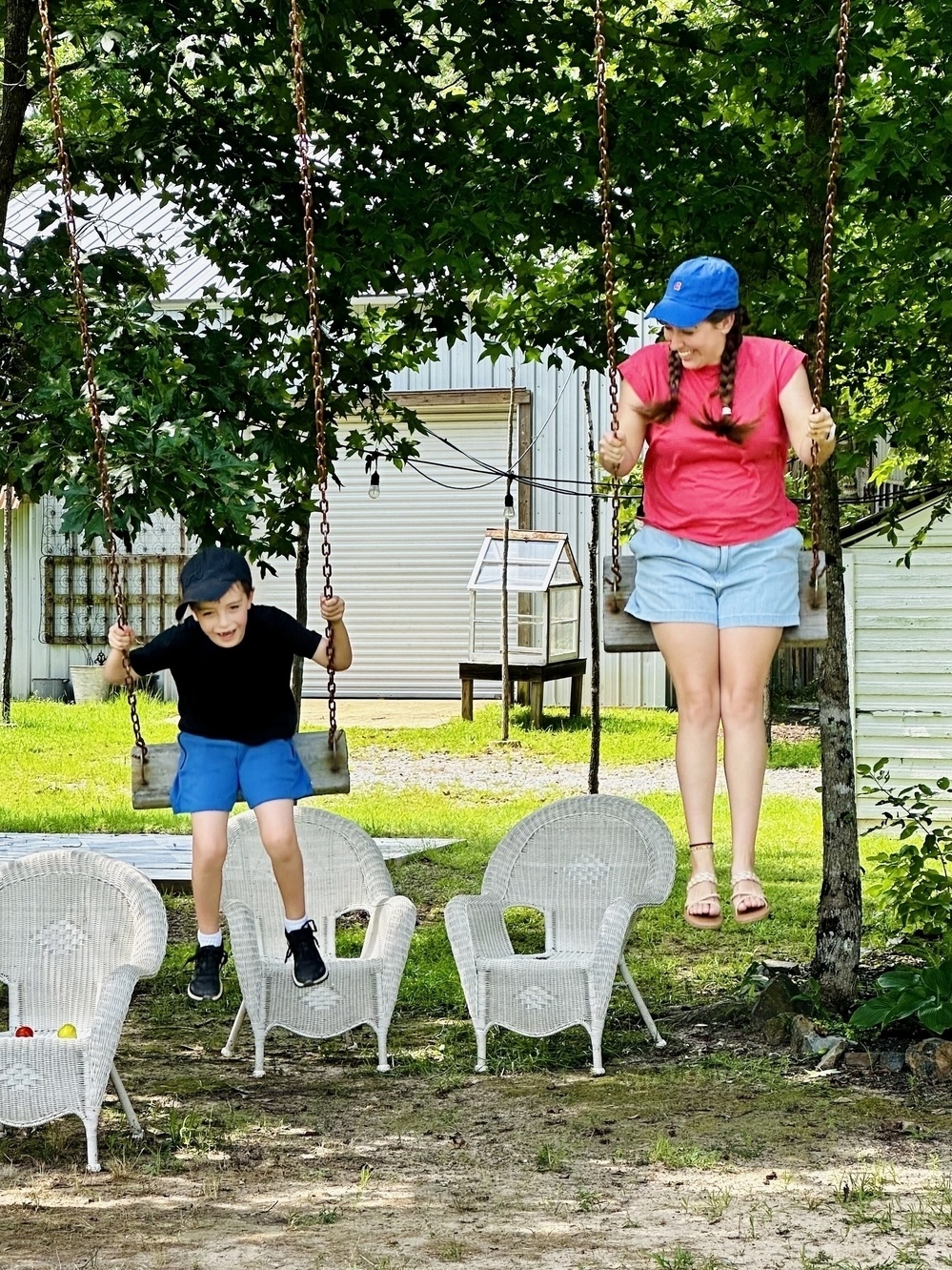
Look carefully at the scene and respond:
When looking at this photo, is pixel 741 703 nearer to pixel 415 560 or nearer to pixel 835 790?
pixel 835 790

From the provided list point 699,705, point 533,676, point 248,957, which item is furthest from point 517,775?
point 699,705

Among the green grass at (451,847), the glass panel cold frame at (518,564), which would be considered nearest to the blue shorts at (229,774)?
the green grass at (451,847)

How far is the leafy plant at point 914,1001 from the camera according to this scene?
6.65m

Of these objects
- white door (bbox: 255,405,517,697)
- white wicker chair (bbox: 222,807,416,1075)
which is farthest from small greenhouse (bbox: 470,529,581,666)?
white wicker chair (bbox: 222,807,416,1075)

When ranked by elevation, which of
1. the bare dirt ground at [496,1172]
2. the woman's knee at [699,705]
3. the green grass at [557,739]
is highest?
the woman's knee at [699,705]

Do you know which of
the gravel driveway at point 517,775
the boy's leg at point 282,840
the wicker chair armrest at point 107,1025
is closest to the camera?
the boy's leg at point 282,840

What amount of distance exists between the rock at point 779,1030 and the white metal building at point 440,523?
12.7m

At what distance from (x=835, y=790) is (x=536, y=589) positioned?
10.7 m

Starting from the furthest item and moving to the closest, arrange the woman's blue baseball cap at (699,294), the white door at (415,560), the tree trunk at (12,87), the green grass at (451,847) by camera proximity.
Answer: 1. the white door at (415,560)
2. the green grass at (451,847)
3. the tree trunk at (12,87)
4. the woman's blue baseball cap at (699,294)

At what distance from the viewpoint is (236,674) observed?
529cm

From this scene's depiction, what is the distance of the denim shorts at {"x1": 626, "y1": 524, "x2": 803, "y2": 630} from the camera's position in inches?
179

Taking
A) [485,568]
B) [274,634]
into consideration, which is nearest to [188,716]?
[274,634]

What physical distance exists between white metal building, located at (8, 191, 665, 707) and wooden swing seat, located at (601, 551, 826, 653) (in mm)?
15388

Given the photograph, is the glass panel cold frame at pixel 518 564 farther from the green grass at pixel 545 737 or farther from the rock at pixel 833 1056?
the rock at pixel 833 1056
